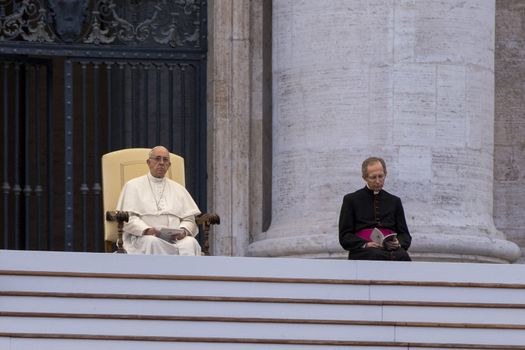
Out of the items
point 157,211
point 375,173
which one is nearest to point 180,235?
point 157,211

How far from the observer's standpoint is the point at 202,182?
712 inches

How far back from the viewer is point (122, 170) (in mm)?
16297

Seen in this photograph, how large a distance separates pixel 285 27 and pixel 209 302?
4.03m

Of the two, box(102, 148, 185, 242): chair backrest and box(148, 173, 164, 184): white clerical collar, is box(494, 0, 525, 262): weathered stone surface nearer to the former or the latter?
box(102, 148, 185, 242): chair backrest

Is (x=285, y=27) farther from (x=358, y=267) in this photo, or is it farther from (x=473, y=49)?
(x=358, y=267)

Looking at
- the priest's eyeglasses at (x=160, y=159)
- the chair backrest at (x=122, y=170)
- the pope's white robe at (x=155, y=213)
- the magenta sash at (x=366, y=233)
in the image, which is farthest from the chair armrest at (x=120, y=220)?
the magenta sash at (x=366, y=233)

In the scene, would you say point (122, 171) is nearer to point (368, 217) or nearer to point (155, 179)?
point (155, 179)

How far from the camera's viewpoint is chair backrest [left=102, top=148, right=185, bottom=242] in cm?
1614

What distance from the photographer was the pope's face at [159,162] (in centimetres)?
1538

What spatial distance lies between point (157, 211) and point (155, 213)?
3 cm

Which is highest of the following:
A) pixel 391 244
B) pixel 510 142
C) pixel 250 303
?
pixel 510 142

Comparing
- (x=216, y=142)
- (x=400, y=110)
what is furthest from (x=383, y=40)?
(x=216, y=142)

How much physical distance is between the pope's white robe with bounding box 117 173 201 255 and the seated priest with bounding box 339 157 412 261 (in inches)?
45.7

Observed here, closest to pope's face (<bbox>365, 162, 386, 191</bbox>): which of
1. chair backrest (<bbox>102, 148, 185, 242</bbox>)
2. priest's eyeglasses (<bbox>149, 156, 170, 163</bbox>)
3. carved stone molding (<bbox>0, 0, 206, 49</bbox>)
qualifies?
priest's eyeglasses (<bbox>149, 156, 170, 163</bbox>)
